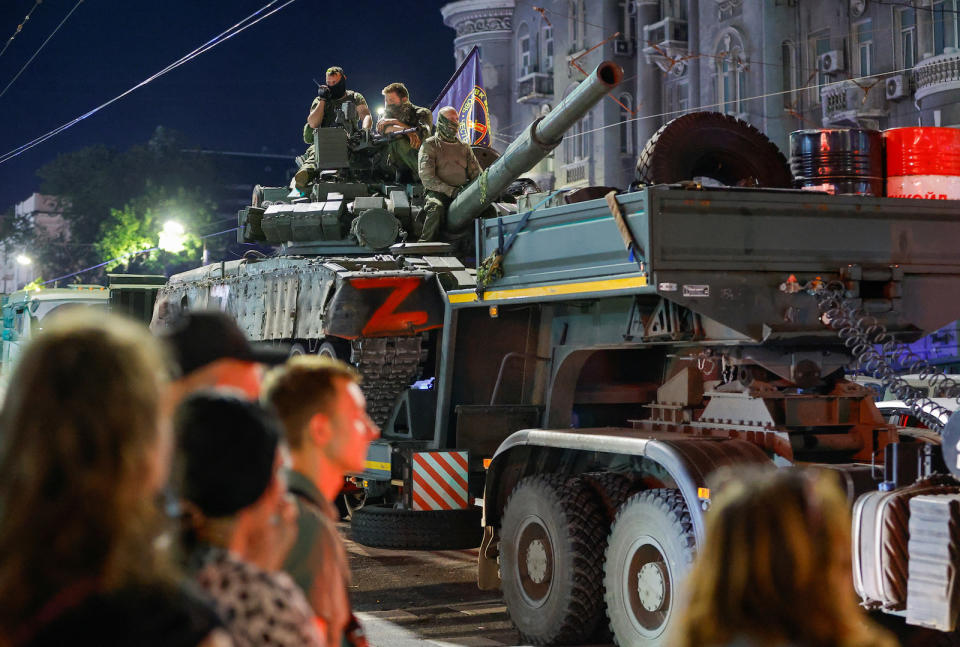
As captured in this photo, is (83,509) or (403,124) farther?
(403,124)

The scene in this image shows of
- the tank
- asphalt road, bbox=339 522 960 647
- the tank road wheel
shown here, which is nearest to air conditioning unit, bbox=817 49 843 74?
the tank

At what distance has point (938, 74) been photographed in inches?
1004

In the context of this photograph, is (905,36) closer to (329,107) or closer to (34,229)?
(329,107)

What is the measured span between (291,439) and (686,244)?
14.9 feet

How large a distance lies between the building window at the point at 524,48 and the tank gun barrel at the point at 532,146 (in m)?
31.0

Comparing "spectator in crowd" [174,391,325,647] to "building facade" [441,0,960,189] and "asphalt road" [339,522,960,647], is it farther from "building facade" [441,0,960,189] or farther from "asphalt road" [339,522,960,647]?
"building facade" [441,0,960,189]

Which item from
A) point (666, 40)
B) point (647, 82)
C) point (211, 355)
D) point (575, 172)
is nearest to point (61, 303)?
point (666, 40)

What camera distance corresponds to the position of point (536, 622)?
8.54 metres

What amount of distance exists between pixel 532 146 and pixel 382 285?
173cm

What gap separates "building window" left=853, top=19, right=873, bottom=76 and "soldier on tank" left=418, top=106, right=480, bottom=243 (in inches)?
687

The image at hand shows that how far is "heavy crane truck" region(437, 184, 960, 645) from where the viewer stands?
24.9 ft

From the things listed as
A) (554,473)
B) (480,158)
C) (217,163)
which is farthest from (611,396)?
(217,163)

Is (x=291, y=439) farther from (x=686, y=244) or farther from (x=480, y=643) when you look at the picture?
(x=480, y=643)

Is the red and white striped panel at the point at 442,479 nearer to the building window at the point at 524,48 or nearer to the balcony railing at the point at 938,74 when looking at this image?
the balcony railing at the point at 938,74
